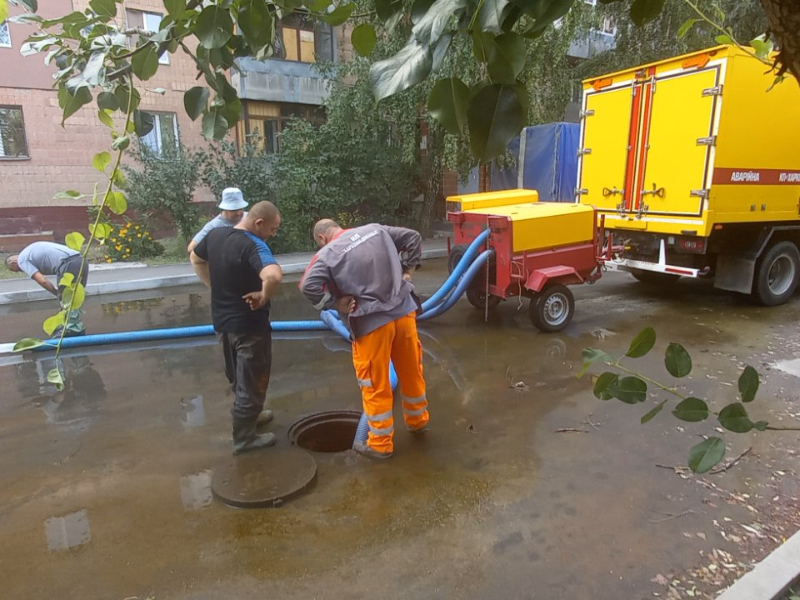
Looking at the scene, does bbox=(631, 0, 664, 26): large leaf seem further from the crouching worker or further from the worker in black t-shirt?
the worker in black t-shirt

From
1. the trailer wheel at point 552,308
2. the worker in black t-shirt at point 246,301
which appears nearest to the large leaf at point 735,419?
the worker in black t-shirt at point 246,301

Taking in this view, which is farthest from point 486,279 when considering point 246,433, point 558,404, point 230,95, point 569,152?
point 569,152

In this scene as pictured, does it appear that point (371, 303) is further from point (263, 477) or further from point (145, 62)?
point (145, 62)

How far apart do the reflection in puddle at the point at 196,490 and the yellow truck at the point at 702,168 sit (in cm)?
625

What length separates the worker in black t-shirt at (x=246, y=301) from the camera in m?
3.73

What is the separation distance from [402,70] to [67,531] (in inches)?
136

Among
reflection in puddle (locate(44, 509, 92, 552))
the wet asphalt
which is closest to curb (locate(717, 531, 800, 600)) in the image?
the wet asphalt

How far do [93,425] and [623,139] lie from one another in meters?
7.32

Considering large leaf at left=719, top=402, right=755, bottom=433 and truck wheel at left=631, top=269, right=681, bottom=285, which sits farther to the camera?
truck wheel at left=631, top=269, right=681, bottom=285

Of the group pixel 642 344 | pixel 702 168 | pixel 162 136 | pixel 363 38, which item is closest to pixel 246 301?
pixel 363 38

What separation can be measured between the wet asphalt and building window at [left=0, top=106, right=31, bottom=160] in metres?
10.1

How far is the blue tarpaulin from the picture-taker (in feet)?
41.3

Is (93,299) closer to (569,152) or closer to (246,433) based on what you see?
(246,433)

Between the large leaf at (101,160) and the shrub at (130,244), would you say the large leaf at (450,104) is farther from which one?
the shrub at (130,244)
